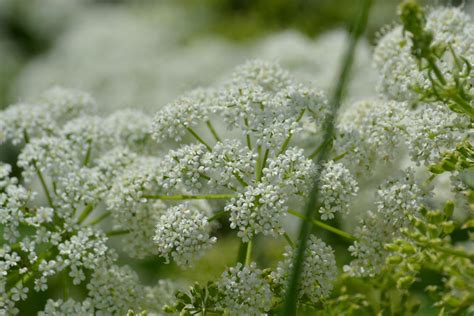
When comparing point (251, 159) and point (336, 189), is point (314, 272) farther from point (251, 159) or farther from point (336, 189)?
point (251, 159)

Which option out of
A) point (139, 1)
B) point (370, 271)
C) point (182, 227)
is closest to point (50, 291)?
A: point (182, 227)

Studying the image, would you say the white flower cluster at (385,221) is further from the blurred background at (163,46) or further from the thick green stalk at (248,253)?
the blurred background at (163,46)

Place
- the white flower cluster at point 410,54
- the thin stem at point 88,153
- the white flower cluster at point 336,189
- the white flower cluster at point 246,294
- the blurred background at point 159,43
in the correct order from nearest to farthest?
the white flower cluster at point 246,294
the white flower cluster at point 336,189
the white flower cluster at point 410,54
the thin stem at point 88,153
the blurred background at point 159,43

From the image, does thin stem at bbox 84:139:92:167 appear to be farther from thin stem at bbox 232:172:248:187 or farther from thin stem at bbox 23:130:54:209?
thin stem at bbox 232:172:248:187

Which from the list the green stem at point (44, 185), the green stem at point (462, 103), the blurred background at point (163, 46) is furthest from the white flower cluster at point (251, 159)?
the blurred background at point (163, 46)

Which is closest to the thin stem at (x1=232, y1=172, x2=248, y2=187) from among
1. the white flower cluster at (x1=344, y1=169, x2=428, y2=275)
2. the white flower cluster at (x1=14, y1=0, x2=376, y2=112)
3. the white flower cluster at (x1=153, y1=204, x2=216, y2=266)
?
the white flower cluster at (x1=153, y1=204, x2=216, y2=266)

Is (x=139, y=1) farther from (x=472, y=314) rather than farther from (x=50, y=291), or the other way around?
(x=472, y=314)
